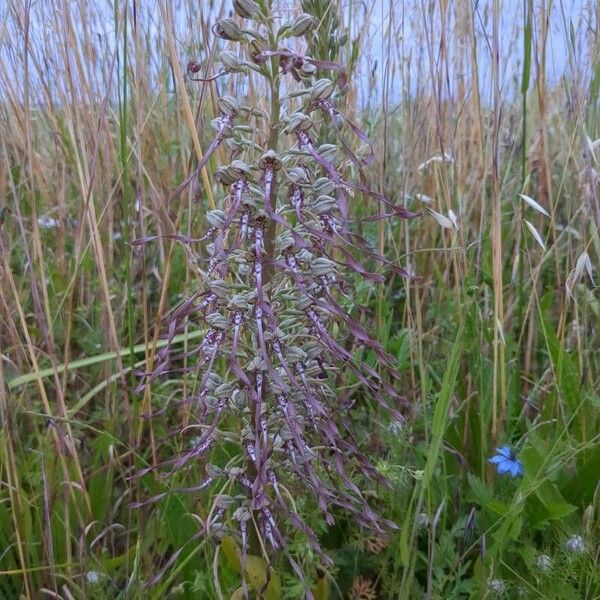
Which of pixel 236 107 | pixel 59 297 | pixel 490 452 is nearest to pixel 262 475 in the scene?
pixel 236 107

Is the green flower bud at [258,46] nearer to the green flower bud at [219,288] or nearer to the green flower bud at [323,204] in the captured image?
the green flower bud at [323,204]

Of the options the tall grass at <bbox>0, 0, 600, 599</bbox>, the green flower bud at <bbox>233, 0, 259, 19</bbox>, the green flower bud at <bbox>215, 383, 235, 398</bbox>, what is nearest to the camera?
the green flower bud at <bbox>233, 0, 259, 19</bbox>

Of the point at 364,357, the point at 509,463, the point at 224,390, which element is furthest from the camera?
the point at 364,357

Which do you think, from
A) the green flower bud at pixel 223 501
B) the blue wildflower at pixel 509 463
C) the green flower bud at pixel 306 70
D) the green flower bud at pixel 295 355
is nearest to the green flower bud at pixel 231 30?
the green flower bud at pixel 306 70

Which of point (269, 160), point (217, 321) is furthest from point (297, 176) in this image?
point (217, 321)

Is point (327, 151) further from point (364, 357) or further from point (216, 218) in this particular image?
point (364, 357)

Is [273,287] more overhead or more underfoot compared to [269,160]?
more underfoot

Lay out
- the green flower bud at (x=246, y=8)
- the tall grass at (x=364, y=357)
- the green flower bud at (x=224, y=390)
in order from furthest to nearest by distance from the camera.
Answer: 1. the tall grass at (x=364, y=357)
2. the green flower bud at (x=224, y=390)
3. the green flower bud at (x=246, y=8)

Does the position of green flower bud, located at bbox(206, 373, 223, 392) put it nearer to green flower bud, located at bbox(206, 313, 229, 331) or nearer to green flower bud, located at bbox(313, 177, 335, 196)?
green flower bud, located at bbox(206, 313, 229, 331)

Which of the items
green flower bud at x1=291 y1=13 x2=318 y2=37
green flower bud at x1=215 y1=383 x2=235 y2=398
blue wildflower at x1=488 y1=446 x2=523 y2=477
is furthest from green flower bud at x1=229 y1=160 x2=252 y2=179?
blue wildflower at x1=488 y1=446 x2=523 y2=477

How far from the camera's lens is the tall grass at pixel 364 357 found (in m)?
1.55

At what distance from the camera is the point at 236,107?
3.96ft

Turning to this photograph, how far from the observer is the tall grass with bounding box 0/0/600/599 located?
155 centimetres

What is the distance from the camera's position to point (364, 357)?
217cm
